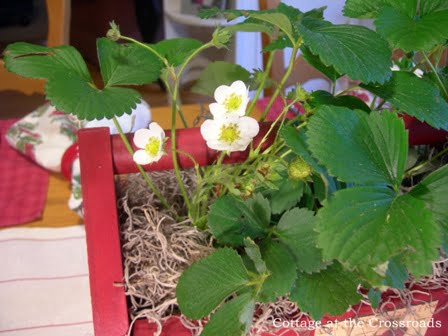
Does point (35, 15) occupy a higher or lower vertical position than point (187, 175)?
lower

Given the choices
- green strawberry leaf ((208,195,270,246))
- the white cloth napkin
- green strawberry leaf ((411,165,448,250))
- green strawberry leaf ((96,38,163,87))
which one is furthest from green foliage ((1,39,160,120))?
the white cloth napkin

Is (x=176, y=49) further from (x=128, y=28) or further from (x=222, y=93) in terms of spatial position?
(x=128, y=28)

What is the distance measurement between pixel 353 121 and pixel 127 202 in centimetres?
25

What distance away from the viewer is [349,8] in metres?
0.46

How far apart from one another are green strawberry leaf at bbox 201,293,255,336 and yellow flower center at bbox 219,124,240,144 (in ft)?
0.39

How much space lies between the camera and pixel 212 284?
0.38m

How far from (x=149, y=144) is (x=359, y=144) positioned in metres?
0.16

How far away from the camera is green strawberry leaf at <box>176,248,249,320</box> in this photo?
0.37m

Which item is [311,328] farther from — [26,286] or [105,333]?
[26,286]

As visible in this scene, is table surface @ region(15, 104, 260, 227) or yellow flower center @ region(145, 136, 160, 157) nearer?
yellow flower center @ region(145, 136, 160, 157)

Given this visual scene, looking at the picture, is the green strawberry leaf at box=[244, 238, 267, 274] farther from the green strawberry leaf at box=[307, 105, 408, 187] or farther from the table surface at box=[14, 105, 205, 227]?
the table surface at box=[14, 105, 205, 227]

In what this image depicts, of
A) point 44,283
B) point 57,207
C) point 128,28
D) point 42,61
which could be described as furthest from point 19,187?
point 128,28

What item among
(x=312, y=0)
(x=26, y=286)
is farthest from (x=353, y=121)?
(x=312, y=0)

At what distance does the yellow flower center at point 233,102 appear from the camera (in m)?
0.39
